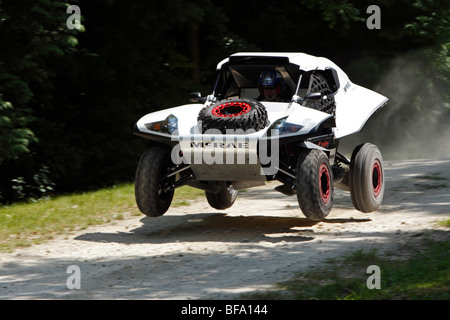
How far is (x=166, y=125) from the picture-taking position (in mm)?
9562

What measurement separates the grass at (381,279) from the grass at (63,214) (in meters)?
4.12

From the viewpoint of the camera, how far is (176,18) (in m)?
17.8

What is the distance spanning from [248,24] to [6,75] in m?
10.6

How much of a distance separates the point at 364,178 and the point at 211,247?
102 inches

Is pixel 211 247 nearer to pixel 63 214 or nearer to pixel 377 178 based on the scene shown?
pixel 377 178

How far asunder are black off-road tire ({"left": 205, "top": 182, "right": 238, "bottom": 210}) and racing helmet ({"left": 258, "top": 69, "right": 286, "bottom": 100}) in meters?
1.92

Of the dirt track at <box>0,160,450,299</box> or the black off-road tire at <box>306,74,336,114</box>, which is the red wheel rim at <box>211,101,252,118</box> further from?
the dirt track at <box>0,160,450,299</box>

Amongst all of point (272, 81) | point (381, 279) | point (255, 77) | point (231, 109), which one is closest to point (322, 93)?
point (272, 81)

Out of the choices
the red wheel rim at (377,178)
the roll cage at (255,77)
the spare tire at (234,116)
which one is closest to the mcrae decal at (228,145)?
the spare tire at (234,116)

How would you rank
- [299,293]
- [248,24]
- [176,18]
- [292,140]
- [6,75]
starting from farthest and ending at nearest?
[248,24] < [176,18] < [6,75] < [292,140] < [299,293]

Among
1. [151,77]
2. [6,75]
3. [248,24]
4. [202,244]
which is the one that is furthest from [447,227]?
[248,24]

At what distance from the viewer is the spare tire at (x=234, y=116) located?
360 inches

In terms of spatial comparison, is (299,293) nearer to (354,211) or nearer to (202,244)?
(202,244)

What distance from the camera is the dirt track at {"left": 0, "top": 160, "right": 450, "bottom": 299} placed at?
7352mm
